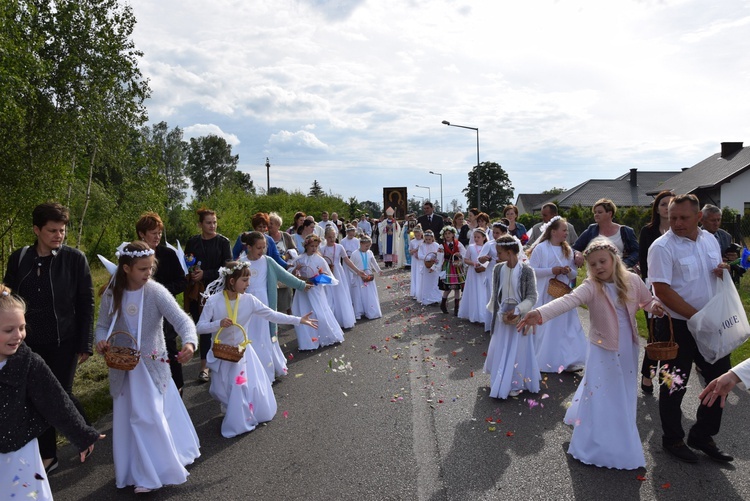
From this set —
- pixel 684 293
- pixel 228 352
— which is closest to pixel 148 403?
pixel 228 352

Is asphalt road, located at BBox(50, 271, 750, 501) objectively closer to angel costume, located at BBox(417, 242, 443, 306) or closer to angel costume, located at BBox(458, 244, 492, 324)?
angel costume, located at BBox(458, 244, 492, 324)

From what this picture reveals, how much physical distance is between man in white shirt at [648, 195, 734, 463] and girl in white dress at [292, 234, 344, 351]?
5350 millimetres

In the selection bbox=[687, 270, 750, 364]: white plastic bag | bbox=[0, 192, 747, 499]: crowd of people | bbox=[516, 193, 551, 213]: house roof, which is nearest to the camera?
bbox=[0, 192, 747, 499]: crowd of people

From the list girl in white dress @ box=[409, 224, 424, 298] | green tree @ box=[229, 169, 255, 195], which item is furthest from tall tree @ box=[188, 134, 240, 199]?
girl in white dress @ box=[409, 224, 424, 298]

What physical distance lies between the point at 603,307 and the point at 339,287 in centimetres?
701

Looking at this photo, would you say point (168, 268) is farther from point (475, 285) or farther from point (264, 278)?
point (475, 285)

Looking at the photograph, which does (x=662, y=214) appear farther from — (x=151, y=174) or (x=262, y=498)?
(x=151, y=174)

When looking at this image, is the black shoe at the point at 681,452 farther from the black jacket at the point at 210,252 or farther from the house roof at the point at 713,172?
the house roof at the point at 713,172

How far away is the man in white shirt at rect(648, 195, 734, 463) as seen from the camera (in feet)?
15.3

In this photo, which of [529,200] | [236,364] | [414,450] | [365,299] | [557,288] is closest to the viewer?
[414,450]

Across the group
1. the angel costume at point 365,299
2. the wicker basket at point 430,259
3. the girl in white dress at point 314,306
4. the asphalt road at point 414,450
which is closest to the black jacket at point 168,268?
the asphalt road at point 414,450

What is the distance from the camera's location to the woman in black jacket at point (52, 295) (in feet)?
15.2

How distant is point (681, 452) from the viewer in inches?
180

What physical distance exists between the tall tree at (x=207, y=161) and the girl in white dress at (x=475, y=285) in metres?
65.8
